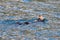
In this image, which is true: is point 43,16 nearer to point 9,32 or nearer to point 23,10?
Answer: point 23,10

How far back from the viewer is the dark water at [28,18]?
14.9ft

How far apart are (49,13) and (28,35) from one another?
177 centimetres

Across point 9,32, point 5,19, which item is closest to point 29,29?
point 9,32

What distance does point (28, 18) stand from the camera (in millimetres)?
5629

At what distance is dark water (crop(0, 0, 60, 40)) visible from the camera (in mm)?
4531

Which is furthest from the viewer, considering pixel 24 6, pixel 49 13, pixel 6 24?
pixel 24 6

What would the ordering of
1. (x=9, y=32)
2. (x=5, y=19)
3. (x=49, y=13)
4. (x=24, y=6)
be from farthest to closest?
(x=24, y=6), (x=49, y=13), (x=5, y=19), (x=9, y=32)

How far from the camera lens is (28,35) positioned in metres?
4.53

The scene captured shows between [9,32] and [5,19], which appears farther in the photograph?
[5,19]

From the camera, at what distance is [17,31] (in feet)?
15.5

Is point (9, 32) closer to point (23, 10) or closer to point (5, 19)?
point (5, 19)

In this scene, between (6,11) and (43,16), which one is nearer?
(43,16)

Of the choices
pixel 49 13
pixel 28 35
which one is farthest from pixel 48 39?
pixel 49 13

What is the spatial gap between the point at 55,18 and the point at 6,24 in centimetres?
128
